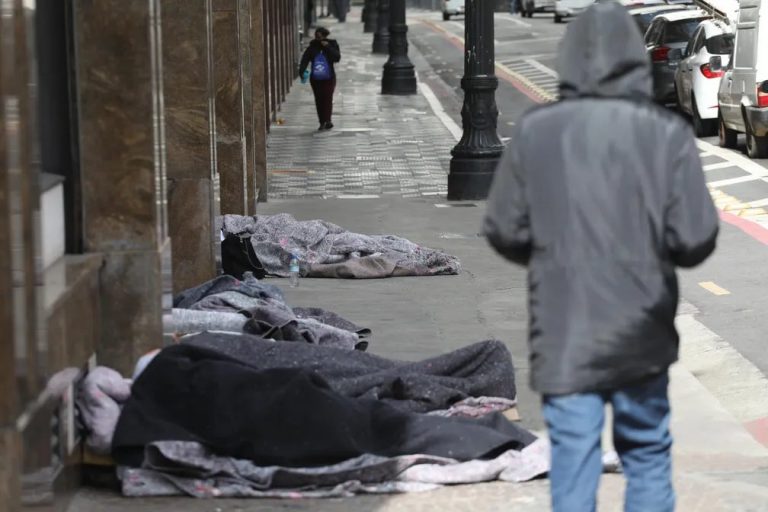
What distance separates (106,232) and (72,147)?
14.6 inches

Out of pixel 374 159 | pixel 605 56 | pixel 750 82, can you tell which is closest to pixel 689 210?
pixel 605 56

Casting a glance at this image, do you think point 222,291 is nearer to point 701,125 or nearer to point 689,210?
point 689,210

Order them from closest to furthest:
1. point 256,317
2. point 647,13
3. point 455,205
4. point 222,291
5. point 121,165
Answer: point 121,165, point 256,317, point 222,291, point 455,205, point 647,13

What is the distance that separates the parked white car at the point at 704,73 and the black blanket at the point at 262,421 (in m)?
16.7

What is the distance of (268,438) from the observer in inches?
245

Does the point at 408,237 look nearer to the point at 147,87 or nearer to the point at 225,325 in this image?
the point at 225,325

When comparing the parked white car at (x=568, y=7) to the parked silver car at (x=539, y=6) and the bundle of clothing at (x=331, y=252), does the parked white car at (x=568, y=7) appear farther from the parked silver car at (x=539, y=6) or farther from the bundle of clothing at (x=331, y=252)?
the bundle of clothing at (x=331, y=252)

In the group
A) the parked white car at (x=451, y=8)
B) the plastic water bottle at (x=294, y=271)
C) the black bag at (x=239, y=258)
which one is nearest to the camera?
the black bag at (x=239, y=258)

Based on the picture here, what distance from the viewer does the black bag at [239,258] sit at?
1123 centimetres

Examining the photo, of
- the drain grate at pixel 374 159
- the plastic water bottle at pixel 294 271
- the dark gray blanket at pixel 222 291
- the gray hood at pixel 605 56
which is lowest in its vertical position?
the drain grate at pixel 374 159

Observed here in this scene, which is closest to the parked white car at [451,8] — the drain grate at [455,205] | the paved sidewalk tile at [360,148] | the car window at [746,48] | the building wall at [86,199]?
the paved sidewalk tile at [360,148]

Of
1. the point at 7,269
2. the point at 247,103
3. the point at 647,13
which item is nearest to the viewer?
the point at 7,269

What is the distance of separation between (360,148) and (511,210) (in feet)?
60.8

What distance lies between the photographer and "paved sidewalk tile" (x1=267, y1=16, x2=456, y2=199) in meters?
18.3
